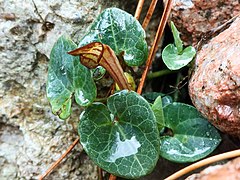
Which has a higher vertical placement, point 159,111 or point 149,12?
point 149,12

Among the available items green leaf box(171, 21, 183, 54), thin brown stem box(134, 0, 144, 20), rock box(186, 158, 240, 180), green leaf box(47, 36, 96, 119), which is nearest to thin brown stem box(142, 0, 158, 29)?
thin brown stem box(134, 0, 144, 20)

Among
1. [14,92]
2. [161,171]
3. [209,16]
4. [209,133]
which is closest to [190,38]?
[209,16]

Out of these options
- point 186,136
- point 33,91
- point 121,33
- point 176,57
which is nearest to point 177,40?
point 176,57

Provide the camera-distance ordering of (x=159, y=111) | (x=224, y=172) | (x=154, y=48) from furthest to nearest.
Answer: (x=154, y=48) < (x=159, y=111) < (x=224, y=172)

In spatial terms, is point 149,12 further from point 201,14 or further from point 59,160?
point 59,160

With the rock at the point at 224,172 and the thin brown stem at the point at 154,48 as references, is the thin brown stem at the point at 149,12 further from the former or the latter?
the rock at the point at 224,172

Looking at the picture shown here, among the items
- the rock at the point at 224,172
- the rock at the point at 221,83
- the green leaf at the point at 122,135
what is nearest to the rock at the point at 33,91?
the green leaf at the point at 122,135

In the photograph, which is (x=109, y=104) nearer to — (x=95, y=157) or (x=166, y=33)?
(x=95, y=157)
